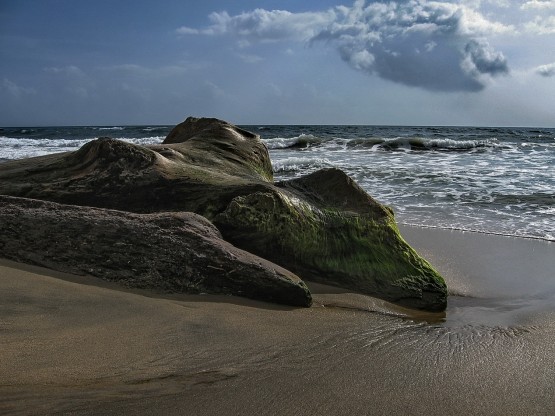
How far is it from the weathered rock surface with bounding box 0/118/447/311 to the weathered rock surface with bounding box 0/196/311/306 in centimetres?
41

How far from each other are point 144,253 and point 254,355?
106cm

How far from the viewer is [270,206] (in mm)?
3631

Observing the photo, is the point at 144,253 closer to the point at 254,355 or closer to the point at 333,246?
the point at 254,355

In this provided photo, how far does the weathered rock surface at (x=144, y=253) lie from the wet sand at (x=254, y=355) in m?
0.10

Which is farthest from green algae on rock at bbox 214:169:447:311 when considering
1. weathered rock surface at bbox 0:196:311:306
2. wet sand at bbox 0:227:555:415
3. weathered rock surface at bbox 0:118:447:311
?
weathered rock surface at bbox 0:196:311:306

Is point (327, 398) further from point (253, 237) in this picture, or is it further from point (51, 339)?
point (253, 237)

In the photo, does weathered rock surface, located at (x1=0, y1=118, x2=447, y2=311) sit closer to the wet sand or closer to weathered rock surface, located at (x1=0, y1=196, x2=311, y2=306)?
the wet sand

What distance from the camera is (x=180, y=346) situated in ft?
7.59

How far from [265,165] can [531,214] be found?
3.90m

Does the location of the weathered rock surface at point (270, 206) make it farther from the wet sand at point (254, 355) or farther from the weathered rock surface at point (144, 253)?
the weathered rock surface at point (144, 253)

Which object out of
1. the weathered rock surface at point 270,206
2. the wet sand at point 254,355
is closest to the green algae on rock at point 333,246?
the weathered rock surface at point 270,206

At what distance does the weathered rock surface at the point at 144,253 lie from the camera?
3.01m

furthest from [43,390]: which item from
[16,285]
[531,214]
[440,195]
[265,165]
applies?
[440,195]

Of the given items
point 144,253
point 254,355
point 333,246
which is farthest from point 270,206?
point 254,355
